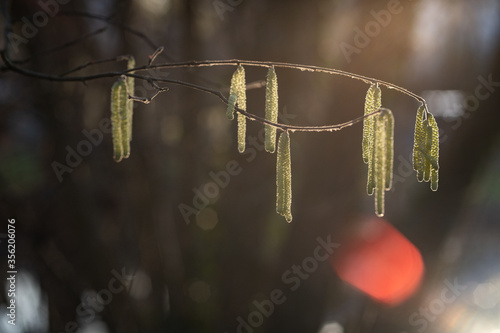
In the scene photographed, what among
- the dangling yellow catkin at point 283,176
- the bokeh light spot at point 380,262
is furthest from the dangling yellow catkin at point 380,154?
the bokeh light spot at point 380,262

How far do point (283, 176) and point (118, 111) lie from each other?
54 centimetres

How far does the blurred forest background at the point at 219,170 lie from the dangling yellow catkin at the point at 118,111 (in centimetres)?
233

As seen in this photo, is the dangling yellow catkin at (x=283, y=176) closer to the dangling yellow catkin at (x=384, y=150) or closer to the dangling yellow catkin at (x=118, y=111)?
the dangling yellow catkin at (x=384, y=150)

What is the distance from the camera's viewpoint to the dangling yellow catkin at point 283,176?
153cm

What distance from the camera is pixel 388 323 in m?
4.96

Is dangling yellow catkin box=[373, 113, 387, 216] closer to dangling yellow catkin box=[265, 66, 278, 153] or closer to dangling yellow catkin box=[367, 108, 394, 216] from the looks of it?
dangling yellow catkin box=[367, 108, 394, 216]

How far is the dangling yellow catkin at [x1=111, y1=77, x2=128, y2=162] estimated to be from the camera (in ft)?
4.74

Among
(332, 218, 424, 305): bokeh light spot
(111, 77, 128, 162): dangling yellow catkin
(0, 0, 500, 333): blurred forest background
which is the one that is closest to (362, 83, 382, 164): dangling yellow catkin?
(111, 77, 128, 162): dangling yellow catkin

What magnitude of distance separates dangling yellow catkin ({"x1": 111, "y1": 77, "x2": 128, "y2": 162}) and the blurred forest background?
233 cm

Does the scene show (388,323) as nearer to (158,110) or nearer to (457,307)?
(457,307)

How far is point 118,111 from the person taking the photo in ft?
4.81

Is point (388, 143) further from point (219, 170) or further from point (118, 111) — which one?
point (219, 170)

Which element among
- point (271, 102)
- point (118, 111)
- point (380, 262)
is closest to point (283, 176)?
point (271, 102)

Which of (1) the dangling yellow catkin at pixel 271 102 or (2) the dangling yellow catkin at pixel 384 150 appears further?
(1) the dangling yellow catkin at pixel 271 102
